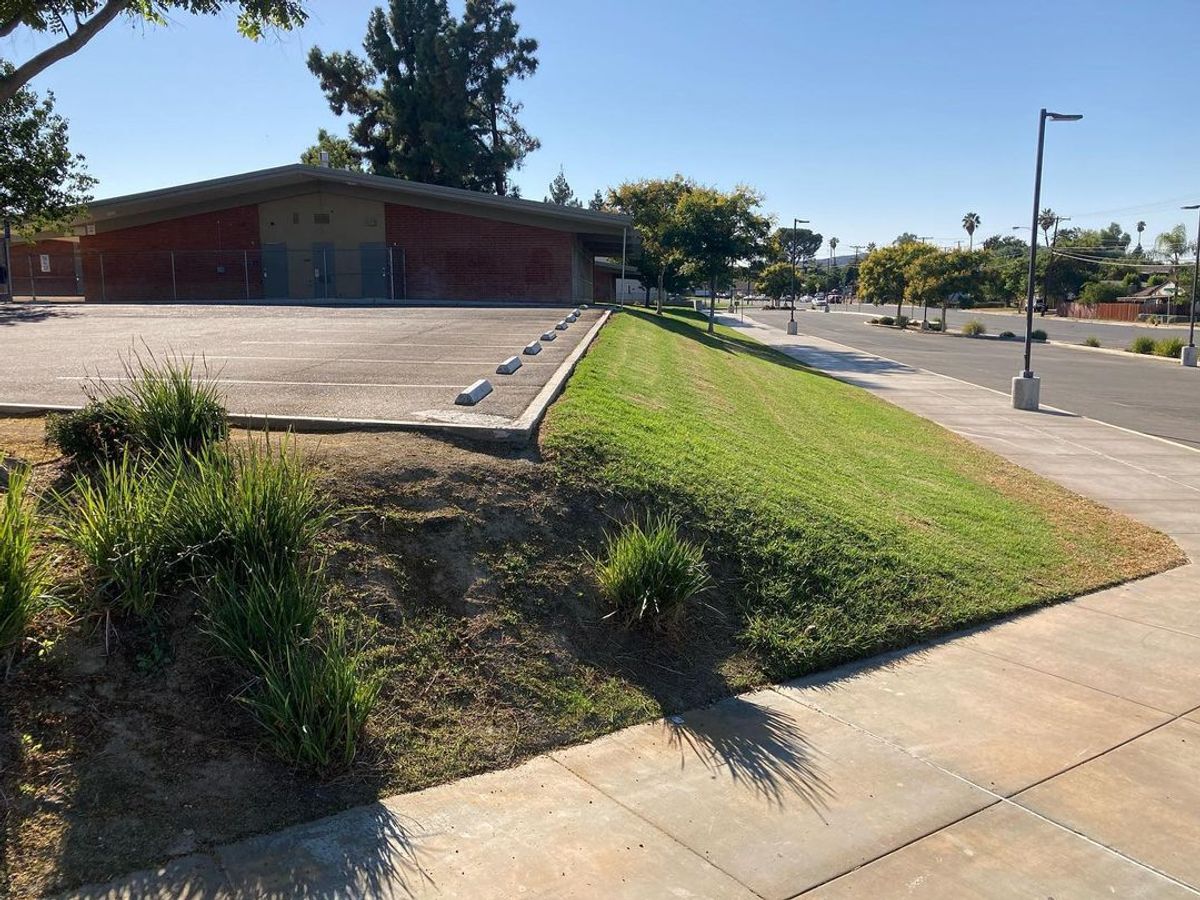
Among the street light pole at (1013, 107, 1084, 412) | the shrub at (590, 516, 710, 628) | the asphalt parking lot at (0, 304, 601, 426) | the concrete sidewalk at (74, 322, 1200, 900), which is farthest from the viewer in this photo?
the street light pole at (1013, 107, 1084, 412)

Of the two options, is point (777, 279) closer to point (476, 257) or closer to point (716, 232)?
point (716, 232)

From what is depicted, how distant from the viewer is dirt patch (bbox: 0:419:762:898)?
12.4 feet

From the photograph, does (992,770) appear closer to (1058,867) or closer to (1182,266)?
(1058,867)

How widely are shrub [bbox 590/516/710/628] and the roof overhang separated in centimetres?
2594

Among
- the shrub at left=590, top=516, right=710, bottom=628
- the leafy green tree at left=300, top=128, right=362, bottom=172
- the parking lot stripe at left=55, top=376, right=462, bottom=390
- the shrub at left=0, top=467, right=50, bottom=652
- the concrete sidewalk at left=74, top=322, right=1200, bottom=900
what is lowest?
the concrete sidewalk at left=74, top=322, right=1200, bottom=900

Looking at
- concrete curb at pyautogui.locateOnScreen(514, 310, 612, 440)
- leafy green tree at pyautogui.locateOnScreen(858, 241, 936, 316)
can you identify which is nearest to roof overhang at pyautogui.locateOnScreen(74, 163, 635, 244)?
concrete curb at pyautogui.locateOnScreen(514, 310, 612, 440)

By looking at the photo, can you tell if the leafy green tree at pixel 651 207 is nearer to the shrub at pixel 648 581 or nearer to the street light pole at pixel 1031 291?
the street light pole at pixel 1031 291

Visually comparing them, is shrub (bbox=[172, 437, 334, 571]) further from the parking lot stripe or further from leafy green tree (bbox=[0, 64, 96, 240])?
leafy green tree (bbox=[0, 64, 96, 240])

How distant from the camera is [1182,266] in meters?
95.8

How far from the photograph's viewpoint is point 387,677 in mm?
4770

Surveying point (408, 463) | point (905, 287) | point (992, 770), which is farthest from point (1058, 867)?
point (905, 287)

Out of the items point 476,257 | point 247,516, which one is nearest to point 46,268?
point 476,257

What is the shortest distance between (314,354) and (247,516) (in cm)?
916

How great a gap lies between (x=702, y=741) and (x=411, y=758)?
4.86 ft
